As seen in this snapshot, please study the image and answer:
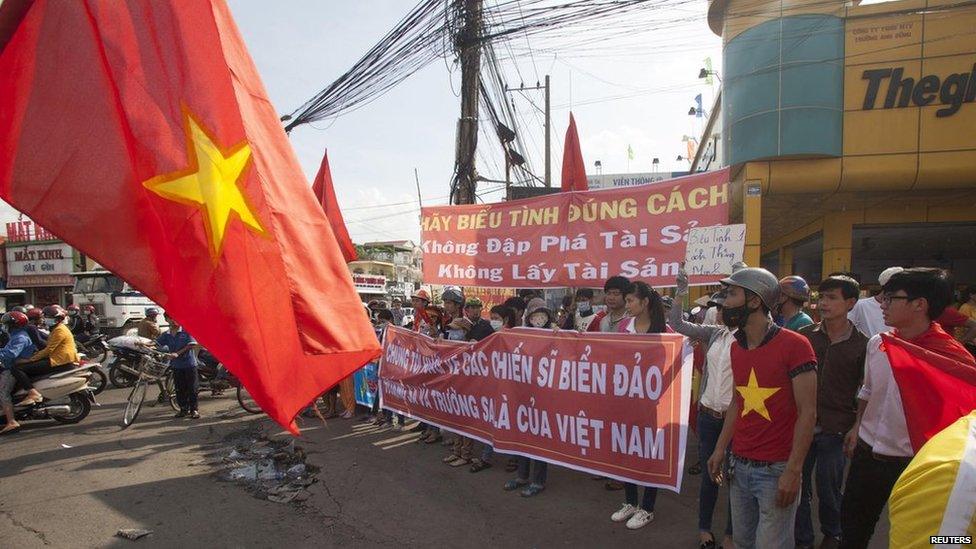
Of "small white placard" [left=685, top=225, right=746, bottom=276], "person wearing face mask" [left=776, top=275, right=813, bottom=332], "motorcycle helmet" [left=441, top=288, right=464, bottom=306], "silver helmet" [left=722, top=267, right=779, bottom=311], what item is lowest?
"motorcycle helmet" [left=441, top=288, right=464, bottom=306]

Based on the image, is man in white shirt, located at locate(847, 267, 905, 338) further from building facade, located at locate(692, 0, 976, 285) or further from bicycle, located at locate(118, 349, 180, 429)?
bicycle, located at locate(118, 349, 180, 429)

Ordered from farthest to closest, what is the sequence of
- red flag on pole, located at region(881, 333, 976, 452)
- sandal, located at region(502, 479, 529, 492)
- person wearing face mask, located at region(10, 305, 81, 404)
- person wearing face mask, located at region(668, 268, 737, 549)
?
person wearing face mask, located at region(10, 305, 81, 404), sandal, located at region(502, 479, 529, 492), person wearing face mask, located at region(668, 268, 737, 549), red flag on pole, located at region(881, 333, 976, 452)

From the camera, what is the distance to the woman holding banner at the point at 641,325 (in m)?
4.24

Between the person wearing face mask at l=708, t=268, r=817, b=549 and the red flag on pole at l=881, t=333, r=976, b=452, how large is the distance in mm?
392

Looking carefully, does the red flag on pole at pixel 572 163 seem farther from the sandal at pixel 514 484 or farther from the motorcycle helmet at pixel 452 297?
the sandal at pixel 514 484

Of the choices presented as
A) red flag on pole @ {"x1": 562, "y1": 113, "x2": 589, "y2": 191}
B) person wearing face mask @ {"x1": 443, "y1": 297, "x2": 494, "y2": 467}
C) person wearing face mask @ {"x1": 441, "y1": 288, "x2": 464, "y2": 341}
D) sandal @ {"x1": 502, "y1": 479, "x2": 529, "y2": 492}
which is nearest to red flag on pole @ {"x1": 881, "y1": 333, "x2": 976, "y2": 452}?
sandal @ {"x1": 502, "y1": 479, "x2": 529, "y2": 492}

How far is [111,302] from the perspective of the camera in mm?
16141

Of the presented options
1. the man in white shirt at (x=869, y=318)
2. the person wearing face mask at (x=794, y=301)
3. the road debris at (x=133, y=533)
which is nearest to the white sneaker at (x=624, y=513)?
the person wearing face mask at (x=794, y=301)

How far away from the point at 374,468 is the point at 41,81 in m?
4.58

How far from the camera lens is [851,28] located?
41.1 ft

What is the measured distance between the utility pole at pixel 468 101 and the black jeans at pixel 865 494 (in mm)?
8840

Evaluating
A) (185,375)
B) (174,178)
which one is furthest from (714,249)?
(185,375)

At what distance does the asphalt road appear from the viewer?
4.07 m

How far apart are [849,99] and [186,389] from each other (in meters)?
14.8
